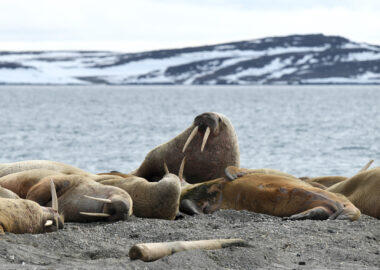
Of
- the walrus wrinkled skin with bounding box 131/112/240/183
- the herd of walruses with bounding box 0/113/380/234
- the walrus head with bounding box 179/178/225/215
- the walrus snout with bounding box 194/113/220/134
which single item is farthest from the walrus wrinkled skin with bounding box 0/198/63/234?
the walrus snout with bounding box 194/113/220/134

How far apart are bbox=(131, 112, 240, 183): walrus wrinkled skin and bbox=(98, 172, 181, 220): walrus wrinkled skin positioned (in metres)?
2.74

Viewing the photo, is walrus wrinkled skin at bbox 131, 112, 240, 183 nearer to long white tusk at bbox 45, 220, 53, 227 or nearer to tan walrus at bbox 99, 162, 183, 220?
tan walrus at bbox 99, 162, 183, 220

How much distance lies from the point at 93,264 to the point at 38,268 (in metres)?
0.50

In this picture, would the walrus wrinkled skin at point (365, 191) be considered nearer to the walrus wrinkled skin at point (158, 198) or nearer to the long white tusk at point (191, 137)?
Result: the walrus wrinkled skin at point (158, 198)

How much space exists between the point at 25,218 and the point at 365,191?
4.37 m

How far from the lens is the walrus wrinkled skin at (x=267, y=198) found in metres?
8.10

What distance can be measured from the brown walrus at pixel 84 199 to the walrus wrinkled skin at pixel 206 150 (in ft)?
10.2

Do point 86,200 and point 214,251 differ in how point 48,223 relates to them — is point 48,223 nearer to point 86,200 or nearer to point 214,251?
point 86,200

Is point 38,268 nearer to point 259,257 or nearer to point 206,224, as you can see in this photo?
point 259,257

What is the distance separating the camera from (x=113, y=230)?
23.9 ft

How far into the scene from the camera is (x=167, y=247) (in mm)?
5707

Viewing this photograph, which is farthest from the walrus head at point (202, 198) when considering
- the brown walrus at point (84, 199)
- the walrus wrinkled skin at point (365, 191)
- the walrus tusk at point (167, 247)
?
the walrus tusk at point (167, 247)

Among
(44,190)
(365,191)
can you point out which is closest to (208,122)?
(365,191)

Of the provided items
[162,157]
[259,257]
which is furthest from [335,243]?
[162,157]
